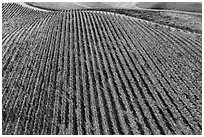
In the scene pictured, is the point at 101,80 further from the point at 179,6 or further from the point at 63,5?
the point at 63,5

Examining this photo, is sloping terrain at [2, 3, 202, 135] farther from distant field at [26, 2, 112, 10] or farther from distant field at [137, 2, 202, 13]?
distant field at [26, 2, 112, 10]

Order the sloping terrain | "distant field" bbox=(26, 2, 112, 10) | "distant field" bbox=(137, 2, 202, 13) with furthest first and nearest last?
"distant field" bbox=(26, 2, 112, 10)
"distant field" bbox=(137, 2, 202, 13)
the sloping terrain

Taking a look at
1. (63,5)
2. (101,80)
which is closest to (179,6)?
(63,5)

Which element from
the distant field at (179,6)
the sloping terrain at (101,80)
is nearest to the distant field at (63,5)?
the distant field at (179,6)

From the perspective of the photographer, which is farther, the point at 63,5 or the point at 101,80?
the point at 63,5

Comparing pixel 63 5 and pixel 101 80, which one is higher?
pixel 63 5

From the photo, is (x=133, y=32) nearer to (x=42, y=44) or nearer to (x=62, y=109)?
(x=42, y=44)

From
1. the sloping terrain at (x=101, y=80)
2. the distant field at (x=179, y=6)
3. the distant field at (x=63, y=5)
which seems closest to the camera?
the sloping terrain at (x=101, y=80)

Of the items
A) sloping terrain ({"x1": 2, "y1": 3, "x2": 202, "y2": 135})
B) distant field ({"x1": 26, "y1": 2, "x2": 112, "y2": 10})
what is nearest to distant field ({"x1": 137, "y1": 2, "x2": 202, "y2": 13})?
sloping terrain ({"x1": 2, "y1": 3, "x2": 202, "y2": 135})

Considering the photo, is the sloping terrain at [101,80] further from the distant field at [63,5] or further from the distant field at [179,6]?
the distant field at [63,5]
